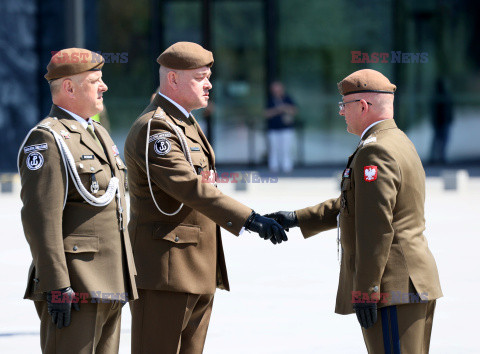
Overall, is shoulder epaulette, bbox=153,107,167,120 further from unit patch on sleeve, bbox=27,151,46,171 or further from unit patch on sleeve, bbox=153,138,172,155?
unit patch on sleeve, bbox=27,151,46,171

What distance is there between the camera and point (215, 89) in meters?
20.9

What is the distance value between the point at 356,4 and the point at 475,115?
364cm

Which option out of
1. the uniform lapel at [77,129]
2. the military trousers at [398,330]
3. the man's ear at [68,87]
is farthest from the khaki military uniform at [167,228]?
the military trousers at [398,330]

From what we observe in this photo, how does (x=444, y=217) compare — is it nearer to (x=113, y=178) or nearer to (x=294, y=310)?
(x=294, y=310)

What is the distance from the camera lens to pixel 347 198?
14.7 feet

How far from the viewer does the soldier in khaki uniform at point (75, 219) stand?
4082 mm

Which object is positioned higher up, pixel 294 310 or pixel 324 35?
pixel 324 35

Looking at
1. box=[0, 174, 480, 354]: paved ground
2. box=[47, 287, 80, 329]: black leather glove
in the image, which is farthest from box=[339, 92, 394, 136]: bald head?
box=[0, 174, 480, 354]: paved ground

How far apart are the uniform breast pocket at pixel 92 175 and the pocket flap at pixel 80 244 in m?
0.21

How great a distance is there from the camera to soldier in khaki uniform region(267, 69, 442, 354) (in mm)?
4230

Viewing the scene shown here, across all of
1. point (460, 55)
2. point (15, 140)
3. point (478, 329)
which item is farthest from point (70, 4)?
point (460, 55)

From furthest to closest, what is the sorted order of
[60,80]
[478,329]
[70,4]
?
[70,4] → [478,329] → [60,80]

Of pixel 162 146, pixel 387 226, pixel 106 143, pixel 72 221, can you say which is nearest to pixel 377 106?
pixel 387 226

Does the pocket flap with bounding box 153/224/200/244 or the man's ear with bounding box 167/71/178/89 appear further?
the man's ear with bounding box 167/71/178/89
